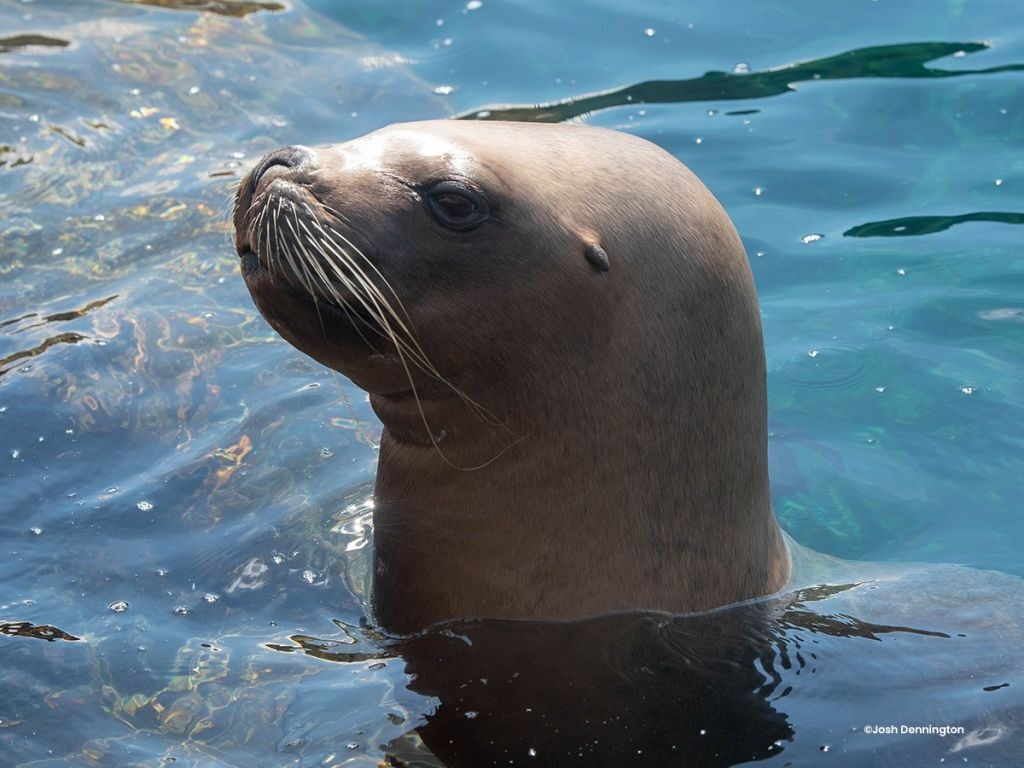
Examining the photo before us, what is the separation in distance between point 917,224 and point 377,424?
340cm

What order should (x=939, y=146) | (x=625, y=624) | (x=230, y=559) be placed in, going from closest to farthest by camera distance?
(x=625, y=624)
(x=230, y=559)
(x=939, y=146)

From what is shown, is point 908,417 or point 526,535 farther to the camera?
point 908,417

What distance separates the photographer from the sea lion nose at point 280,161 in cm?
417

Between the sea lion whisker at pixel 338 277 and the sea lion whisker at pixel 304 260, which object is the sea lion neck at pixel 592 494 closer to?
the sea lion whisker at pixel 338 277

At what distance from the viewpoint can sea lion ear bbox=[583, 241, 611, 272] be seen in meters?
4.23

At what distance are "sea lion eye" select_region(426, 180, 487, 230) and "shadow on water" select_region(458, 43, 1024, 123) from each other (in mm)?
4794

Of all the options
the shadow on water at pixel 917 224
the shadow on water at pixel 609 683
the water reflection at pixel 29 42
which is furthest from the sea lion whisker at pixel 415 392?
the water reflection at pixel 29 42

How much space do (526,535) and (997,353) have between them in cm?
369

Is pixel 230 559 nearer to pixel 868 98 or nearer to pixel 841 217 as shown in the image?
pixel 841 217

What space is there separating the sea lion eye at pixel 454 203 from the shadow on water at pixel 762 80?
4.79 metres

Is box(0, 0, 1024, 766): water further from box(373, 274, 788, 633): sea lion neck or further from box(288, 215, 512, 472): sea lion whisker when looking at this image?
box(288, 215, 512, 472): sea lion whisker

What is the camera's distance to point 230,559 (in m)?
5.05

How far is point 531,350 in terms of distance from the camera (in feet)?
14.0

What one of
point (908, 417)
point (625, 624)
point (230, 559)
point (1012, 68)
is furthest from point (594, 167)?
point (1012, 68)
